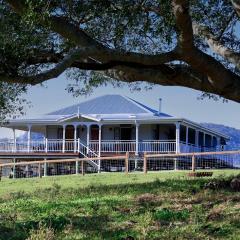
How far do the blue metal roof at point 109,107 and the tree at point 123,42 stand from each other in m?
28.7

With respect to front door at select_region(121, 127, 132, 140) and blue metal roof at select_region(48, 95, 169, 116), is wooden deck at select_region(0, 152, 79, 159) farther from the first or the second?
blue metal roof at select_region(48, 95, 169, 116)

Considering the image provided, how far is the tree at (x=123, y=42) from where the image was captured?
495 inches

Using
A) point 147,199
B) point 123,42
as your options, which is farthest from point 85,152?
point 147,199

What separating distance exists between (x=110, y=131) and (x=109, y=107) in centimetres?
317

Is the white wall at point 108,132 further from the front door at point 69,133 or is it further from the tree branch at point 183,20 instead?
the tree branch at point 183,20

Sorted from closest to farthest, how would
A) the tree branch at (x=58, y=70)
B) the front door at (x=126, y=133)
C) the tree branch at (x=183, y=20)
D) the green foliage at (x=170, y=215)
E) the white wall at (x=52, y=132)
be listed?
the green foliage at (x=170, y=215), the tree branch at (x=183, y=20), the tree branch at (x=58, y=70), the front door at (x=126, y=133), the white wall at (x=52, y=132)

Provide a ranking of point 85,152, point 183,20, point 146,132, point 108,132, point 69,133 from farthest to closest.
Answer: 1. point 69,133
2. point 108,132
3. point 146,132
4. point 85,152
5. point 183,20

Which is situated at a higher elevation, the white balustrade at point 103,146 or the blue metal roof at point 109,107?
the blue metal roof at point 109,107

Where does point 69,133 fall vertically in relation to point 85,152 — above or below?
above

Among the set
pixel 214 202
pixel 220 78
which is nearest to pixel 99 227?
pixel 214 202

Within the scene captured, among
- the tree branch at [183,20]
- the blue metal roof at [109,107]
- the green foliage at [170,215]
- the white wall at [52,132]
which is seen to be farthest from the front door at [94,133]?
the green foliage at [170,215]

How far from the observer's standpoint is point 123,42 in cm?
1587

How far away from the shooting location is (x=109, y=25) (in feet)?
50.1

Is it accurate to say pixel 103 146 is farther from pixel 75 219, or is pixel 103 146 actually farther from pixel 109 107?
pixel 75 219
